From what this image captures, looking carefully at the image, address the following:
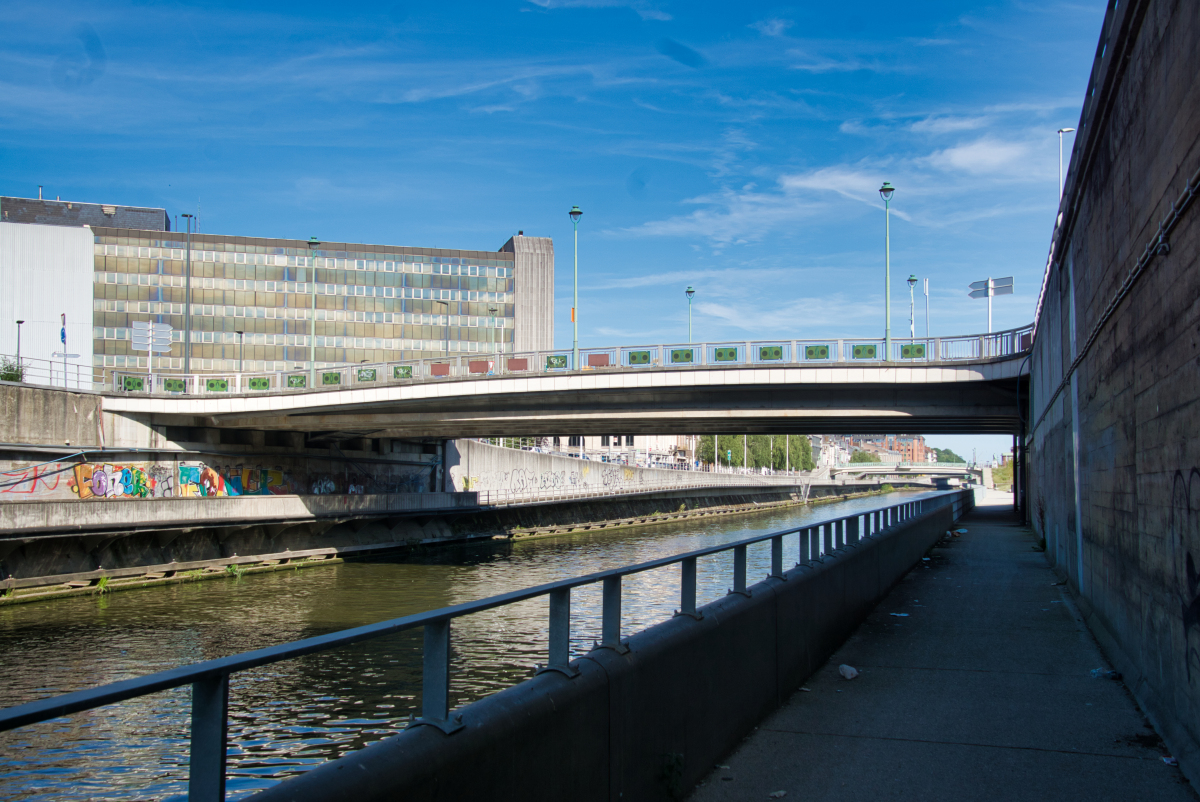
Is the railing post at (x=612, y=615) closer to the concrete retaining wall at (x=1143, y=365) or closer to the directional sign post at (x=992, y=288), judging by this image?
the concrete retaining wall at (x=1143, y=365)

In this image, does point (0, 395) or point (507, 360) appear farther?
point (507, 360)

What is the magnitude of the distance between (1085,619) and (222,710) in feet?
42.2

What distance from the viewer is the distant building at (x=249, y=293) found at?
282ft

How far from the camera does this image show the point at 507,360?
3459 cm

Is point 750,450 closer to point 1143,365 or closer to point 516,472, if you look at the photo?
point 516,472

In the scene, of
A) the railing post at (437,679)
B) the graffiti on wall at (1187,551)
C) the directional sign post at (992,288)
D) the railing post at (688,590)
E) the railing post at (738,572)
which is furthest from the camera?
the directional sign post at (992,288)

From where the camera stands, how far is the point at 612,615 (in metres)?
5.92

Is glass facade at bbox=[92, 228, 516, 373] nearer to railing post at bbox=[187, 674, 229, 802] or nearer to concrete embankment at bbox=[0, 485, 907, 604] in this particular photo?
concrete embankment at bbox=[0, 485, 907, 604]

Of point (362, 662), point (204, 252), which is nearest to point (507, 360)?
point (362, 662)

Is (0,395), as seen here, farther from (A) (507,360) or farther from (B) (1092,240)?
(B) (1092,240)

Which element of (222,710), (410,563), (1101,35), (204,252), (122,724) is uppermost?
(204,252)

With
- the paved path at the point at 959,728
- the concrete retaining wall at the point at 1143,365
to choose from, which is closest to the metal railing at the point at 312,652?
the paved path at the point at 959,728

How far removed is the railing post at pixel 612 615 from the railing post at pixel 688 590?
1.27 meters

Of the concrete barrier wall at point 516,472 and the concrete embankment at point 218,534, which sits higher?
the concrete barrier wall at point 516,472
